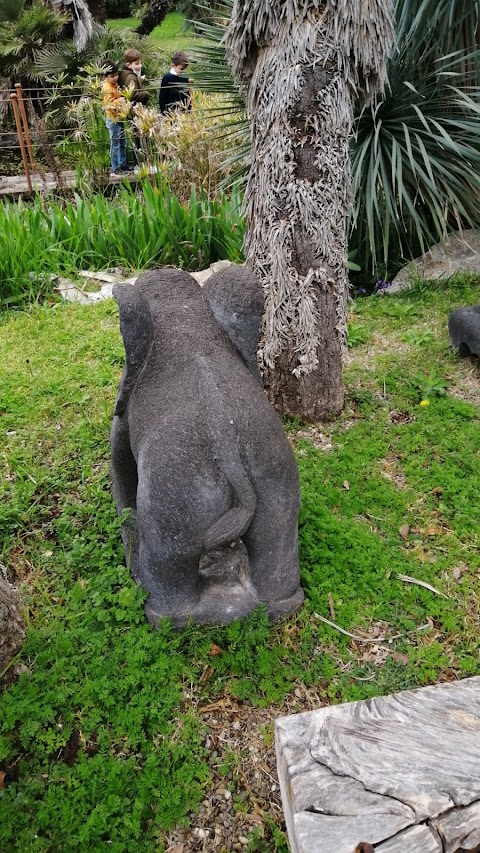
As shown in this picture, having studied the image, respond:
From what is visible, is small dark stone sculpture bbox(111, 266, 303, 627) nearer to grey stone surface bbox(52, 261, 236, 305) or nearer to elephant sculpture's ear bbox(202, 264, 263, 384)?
elephant sculpture's ear bbox(202, 264, 263, 384)

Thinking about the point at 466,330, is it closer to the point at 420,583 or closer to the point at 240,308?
the point at 420,583

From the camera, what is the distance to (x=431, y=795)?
1461mm

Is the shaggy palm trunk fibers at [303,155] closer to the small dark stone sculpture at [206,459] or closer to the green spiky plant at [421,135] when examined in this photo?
the small dark stone sculpture at [206,459]

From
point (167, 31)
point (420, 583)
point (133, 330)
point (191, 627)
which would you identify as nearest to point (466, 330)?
point (420, 583)

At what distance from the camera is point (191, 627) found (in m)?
2.22

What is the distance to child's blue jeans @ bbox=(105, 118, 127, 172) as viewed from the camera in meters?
7.39

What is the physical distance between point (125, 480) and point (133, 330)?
65 cm

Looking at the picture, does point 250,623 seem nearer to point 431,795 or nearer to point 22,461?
point 431,795

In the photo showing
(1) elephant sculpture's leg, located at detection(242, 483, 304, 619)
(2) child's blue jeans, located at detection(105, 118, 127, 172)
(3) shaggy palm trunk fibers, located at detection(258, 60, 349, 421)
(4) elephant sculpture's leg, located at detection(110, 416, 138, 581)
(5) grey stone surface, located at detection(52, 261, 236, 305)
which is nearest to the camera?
(1) elephant sculpture's leg, located at detection(242, 483, 304, 619)

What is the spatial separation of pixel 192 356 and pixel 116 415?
1.30 ft

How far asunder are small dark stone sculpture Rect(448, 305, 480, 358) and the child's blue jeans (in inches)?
194

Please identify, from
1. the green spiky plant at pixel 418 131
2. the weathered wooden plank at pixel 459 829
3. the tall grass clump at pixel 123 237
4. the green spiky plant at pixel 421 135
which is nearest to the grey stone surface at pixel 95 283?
the tall grass clump at pixel 123 237

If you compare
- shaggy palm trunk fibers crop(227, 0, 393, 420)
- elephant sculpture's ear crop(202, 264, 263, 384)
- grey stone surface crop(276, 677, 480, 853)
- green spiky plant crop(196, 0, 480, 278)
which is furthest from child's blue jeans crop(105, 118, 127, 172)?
grey stone surface crop(276, 677, 480, 853)

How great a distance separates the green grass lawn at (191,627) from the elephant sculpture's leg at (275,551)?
3.7 inches
